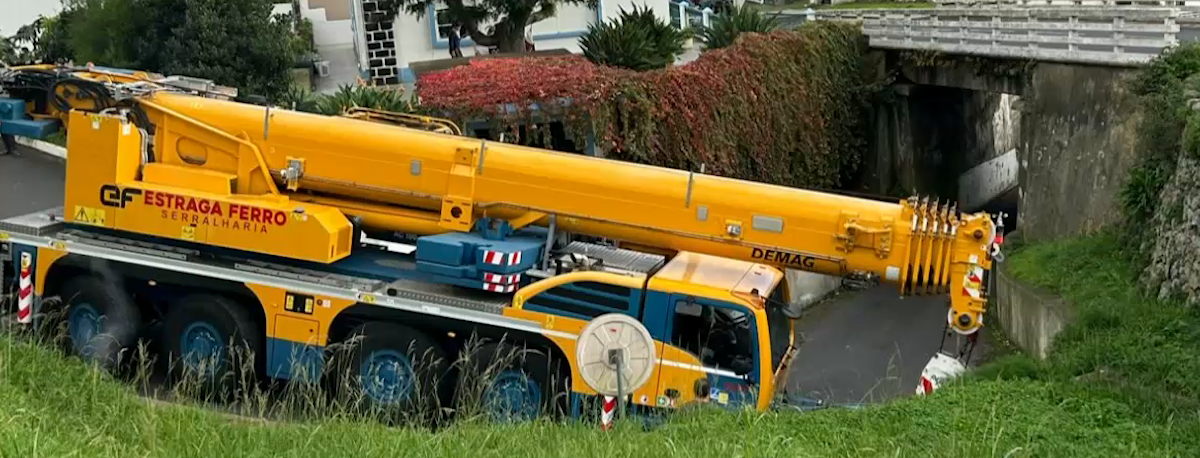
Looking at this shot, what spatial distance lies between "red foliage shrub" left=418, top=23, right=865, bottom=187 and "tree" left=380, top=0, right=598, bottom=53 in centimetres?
277

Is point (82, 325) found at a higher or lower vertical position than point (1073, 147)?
lower

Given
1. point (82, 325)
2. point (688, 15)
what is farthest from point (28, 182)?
point (688, 15)

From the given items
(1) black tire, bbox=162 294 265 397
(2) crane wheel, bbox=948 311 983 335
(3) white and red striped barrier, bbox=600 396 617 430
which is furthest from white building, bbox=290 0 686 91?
(3) white and red striped barrier, bbox=600 396 617 430

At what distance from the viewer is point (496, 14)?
2497cm

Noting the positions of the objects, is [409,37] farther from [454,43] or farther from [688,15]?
[688,15]

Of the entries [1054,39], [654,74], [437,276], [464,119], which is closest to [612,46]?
[654,74]

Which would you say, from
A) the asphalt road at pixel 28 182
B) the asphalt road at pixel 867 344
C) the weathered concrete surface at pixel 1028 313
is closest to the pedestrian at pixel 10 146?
the asphalt road at pixel 28 182

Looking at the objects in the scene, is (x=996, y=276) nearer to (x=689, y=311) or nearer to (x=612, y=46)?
(x=612, y=46)

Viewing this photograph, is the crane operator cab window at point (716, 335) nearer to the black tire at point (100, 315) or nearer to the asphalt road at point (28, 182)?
the black tire at point (100, 315)

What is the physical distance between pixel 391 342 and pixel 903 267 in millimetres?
4983

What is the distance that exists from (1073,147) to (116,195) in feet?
50.0

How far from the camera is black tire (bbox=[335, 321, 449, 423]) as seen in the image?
33.5ft

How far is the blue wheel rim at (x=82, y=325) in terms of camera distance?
1133 centimetres

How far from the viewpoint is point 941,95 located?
27.8 m
